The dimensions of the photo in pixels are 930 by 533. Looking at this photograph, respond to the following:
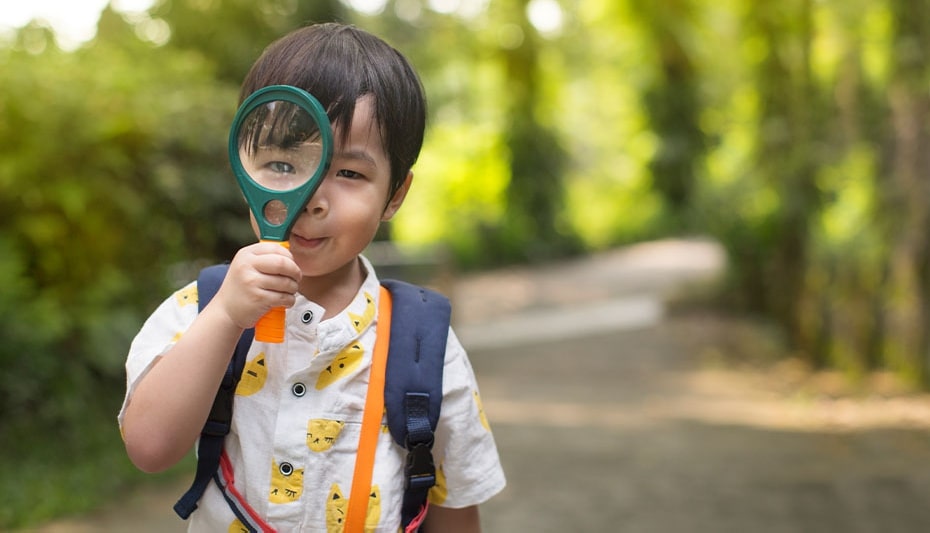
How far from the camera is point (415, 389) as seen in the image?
5.32 feet

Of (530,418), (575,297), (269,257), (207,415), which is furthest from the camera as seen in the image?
(575,297)

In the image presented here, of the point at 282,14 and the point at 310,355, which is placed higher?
the point at 282,14

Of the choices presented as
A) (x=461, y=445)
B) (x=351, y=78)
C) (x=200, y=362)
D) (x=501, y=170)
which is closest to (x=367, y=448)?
(x=461, y=445)

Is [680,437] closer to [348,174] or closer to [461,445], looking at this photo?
[461,445]

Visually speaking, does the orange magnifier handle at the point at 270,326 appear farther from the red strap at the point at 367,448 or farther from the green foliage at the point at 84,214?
the green foliage at the point at 84,214

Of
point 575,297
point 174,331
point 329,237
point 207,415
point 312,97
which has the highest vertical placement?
point 312,97

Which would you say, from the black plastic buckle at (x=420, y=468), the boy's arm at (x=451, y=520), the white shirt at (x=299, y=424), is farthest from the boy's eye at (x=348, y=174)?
the boy's arm at (x=451, y=520)

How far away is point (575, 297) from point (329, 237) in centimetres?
1579

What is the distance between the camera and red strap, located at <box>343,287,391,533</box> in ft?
5.20

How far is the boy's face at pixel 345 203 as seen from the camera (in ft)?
4.94

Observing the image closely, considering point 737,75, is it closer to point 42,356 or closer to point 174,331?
point 42,356

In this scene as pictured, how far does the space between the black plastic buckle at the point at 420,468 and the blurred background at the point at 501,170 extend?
11.7 feet

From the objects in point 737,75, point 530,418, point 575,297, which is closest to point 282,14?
point 530,418

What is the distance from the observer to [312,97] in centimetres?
142
